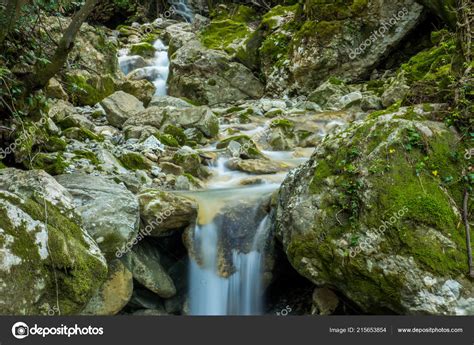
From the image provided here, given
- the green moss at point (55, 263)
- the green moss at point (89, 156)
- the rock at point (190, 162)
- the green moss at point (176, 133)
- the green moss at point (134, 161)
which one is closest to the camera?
the green moss at point (55, 263)

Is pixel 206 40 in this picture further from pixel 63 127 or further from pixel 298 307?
pixel 298 307

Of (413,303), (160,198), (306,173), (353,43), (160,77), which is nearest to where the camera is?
(413,303)

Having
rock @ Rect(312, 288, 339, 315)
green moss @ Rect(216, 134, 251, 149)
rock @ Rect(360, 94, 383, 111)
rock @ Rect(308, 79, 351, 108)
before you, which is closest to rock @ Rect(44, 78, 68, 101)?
green moss @ Rect(216, 134, 251, 149)

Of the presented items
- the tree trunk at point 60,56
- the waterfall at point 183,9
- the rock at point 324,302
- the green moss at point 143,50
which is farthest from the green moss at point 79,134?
the waterfall at point 183,9

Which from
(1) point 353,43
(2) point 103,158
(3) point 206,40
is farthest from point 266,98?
(2) point 103,158

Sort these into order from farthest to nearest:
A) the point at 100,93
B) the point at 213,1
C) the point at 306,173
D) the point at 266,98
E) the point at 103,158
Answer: the point at 213,1 → the point at 266,98 → the point at 100,93 → the point at 103,158 → the point at 306,173

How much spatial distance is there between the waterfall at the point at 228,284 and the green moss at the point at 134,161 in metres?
2.59

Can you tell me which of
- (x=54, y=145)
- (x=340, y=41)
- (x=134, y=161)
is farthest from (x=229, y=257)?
(x=340, y=41)

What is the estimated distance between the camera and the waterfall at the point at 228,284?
5.58 meters

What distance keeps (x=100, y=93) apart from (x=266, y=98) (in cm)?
654

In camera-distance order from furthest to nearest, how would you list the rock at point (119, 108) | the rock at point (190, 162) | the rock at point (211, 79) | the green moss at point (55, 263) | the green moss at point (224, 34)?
the green moss at point (224, 34) → the rock at point (211, 79) → the rock at point (119, 108) → the rock at point (190, 162) → the green moss at point (55, 263)

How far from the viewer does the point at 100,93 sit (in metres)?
14.1

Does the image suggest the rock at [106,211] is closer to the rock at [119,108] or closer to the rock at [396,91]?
the rock at [119,108]

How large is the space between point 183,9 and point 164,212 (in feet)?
93.2
